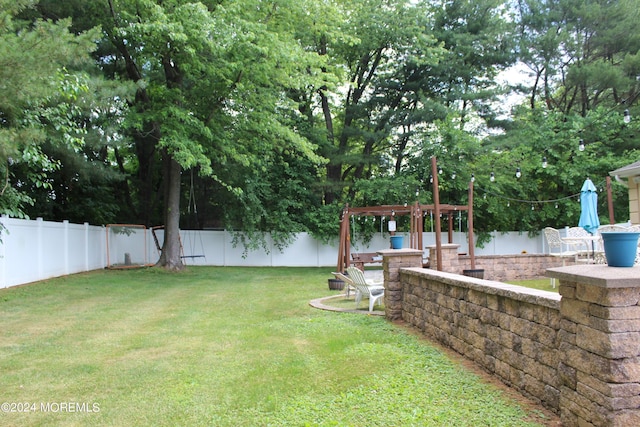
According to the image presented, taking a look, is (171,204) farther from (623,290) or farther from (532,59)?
(532,59)

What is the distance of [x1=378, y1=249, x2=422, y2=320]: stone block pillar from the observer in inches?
250

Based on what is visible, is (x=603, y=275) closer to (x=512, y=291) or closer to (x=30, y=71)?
(x=512, y=291)

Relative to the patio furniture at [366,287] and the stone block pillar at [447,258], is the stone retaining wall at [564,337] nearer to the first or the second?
the patio furniture at [366,287]

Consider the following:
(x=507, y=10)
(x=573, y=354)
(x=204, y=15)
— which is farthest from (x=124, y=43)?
(x=507, y=10)

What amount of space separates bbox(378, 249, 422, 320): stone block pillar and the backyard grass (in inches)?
10.6

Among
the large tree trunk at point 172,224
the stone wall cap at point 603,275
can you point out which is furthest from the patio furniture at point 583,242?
the large tree trunk at point 172,224

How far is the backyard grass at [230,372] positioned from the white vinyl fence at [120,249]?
2.66m

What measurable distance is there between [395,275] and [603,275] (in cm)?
400

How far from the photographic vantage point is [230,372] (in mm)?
4129

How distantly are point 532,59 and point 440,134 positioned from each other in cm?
585

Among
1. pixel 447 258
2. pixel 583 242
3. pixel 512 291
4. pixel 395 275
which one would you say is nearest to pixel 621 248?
pixel 512 291

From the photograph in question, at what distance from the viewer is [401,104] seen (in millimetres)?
19547

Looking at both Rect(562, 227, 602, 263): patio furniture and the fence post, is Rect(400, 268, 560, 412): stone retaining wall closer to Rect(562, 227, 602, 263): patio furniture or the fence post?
Rect(562, 227, 602, 263): patio furniture

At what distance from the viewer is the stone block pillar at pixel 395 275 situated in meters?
6.35
